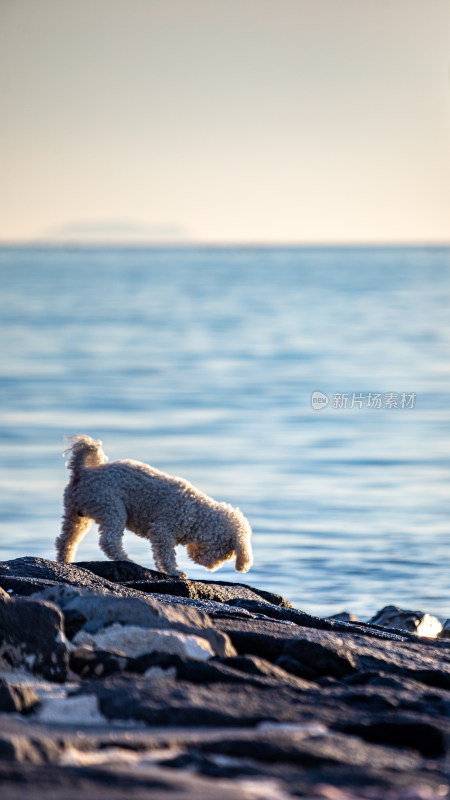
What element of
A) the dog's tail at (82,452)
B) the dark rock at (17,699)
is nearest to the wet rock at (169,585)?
the dog's tail at (82,452)

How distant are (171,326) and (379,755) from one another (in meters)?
39.2

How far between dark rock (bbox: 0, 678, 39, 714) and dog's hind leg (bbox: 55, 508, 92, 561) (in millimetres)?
3577

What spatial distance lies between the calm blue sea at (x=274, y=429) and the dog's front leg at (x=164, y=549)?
156 centimetres

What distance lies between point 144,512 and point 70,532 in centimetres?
54

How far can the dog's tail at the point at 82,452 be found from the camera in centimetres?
713

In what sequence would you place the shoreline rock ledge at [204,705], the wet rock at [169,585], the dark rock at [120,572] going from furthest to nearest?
the dark rock at [120,572] < the wet rock at [169,585] < the shoreline rock ledge at [204,705]

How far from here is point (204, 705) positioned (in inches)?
140

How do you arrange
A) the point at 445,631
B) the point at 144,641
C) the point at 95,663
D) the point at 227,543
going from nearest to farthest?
the point at 95,663 < the point at 144,641 < the point at 227,543 < the point at 445,631

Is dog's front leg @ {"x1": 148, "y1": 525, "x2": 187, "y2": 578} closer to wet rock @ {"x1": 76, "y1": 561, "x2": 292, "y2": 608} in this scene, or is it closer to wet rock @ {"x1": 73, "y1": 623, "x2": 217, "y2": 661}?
wet rock @ {"x1": 76, "y1": 561, "x2": 292, "y2": 608}

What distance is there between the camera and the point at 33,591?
200 inches

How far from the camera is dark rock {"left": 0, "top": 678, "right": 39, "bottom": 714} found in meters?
3.52

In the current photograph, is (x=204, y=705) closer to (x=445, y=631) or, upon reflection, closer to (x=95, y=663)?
(x=95, y=663)

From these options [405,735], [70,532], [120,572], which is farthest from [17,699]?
[70,532]

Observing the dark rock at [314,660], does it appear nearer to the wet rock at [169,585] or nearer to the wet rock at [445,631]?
the wet rock at [169,585]
